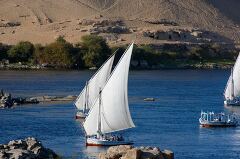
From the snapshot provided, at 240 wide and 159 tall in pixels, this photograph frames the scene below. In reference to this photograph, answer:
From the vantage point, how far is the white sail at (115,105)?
1615 inches

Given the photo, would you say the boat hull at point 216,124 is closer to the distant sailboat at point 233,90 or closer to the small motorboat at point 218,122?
the small motorboat at point 218,122

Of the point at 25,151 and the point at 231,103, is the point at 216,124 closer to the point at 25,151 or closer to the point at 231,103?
the point at 231,103

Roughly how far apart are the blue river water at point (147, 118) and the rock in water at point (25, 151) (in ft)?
9.16

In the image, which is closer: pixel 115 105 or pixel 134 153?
pixel 134 153

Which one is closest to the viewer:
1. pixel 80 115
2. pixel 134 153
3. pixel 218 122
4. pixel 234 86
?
pixel 134 153

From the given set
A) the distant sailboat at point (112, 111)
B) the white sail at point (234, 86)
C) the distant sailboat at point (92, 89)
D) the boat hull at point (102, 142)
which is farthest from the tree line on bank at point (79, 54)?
the boat hull at point (102, 142)

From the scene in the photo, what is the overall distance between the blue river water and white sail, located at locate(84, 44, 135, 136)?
52.9 inches

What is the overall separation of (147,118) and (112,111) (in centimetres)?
1308

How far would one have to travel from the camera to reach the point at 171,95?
241ft

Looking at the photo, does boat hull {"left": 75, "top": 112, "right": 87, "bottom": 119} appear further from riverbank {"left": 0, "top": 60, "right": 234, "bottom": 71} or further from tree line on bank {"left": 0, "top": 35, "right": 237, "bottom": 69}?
riverbank {"left": 0, "top": 60, "right": 234, "bottom": 71}

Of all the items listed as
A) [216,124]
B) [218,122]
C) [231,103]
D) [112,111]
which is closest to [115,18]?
[231,103]

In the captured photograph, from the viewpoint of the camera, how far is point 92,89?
5378 centimetres

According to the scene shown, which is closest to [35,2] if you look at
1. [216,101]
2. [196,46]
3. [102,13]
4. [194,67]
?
[102,13]

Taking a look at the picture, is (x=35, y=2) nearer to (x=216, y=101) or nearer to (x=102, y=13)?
(x=102, y=13)
